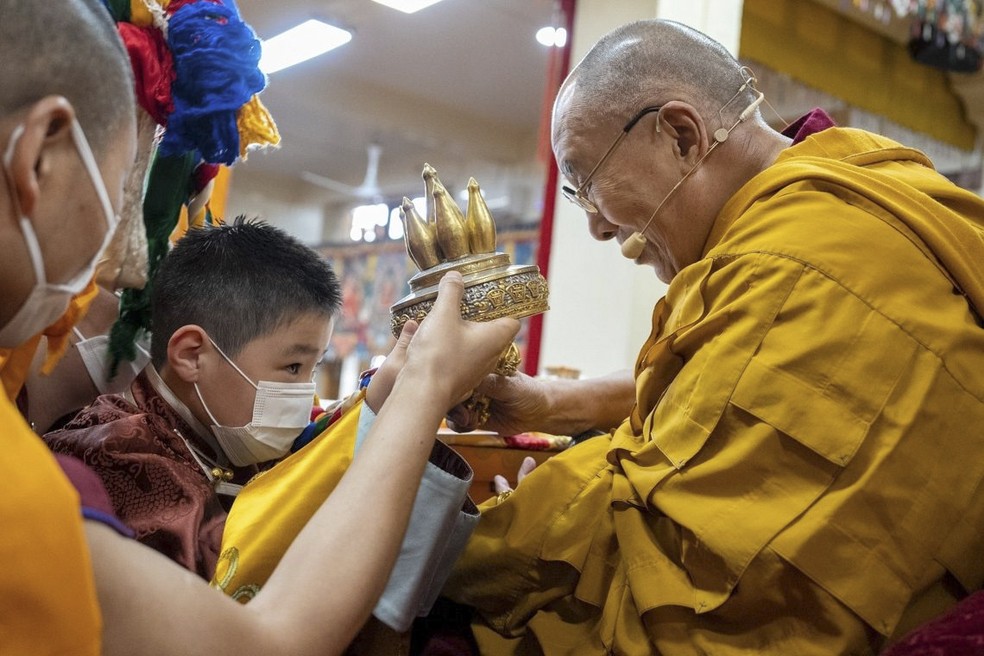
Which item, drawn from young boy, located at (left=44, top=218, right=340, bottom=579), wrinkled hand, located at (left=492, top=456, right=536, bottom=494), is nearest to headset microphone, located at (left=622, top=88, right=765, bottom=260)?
wrinkled hand, located at (left=492, top=456, right=536, bottom=494)

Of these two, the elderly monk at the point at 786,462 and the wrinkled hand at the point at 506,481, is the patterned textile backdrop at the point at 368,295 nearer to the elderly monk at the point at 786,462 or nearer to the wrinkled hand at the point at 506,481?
the wrinkled hand at the point at 506,481

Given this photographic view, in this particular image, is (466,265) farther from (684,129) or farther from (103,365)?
(103,365)

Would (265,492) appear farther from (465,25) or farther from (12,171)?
(465,25)

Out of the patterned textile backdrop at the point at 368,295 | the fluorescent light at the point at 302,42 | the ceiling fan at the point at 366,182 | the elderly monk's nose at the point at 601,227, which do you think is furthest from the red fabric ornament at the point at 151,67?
the ceiling fan at the point at 366,182

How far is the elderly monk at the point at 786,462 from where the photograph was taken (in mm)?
1191

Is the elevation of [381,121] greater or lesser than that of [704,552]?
lesser

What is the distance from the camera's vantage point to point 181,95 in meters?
1.66

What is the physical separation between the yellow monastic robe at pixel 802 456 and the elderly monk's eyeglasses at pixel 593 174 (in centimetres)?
34

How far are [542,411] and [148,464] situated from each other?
0.75 meters

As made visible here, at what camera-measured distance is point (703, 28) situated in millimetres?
3889

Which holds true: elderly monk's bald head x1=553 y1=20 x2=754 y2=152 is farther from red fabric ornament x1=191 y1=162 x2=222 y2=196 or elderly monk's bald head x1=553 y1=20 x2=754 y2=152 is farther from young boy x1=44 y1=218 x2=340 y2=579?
red fabric ornament x1=191 y1=162 x2=222 y2=196

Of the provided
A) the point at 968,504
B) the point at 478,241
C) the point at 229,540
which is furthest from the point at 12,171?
the point at 968,504

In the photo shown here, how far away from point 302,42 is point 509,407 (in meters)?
5.64

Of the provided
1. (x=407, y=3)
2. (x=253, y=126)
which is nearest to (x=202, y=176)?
(x=253, y=126)
